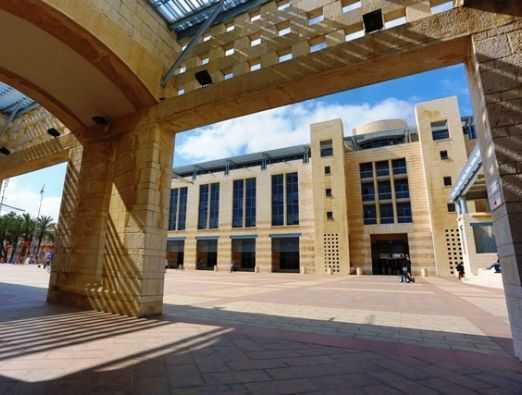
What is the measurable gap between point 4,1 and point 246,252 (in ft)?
107

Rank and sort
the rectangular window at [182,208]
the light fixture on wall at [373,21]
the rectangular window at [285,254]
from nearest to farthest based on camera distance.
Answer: the light fixture on wall at [373,21], the rectangular window at [285,254], the rectangular window at [182,208]

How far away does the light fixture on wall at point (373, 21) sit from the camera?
13.2ft

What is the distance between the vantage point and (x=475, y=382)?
243 cm

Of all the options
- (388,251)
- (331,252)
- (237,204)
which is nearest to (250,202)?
(237,204)

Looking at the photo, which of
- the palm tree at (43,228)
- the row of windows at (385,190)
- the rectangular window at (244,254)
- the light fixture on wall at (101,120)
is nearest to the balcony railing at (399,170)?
the row of windows at (385,190)

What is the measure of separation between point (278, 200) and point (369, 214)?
1075 centimetres

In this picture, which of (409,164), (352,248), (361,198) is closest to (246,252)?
(352,248)

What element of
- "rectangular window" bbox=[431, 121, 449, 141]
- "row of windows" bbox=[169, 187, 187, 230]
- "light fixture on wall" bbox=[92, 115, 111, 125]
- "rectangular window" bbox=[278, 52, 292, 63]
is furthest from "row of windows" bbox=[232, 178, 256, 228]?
"rectangular window" bbox=[278, 52, 292, 63]

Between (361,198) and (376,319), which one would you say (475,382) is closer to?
(376,319)

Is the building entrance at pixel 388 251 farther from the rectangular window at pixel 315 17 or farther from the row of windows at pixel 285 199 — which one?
the rectangular window at pixel 315 17

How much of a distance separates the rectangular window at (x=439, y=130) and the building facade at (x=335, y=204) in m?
0.09

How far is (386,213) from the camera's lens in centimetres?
2944

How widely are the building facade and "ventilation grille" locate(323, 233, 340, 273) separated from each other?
10 cm

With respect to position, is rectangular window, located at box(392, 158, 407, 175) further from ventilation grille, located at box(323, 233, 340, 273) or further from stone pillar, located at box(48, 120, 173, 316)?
stone pillar, located at box(48, 120, 173, 316)
